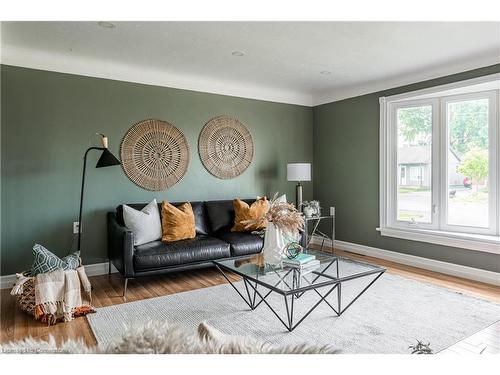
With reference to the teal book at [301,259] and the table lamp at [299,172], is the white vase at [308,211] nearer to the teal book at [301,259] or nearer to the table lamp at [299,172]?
the table lamp at [299,172]

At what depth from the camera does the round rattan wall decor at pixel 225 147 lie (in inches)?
190

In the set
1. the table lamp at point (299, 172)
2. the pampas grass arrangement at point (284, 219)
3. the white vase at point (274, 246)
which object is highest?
the table lamp at point (299, 172)

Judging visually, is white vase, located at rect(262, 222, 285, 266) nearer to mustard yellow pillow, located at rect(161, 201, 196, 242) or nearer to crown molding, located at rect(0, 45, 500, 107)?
mustard yellow pillow, located at rect(161, 201, 196, 242)

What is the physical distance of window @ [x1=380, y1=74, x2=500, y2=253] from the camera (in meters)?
3.96

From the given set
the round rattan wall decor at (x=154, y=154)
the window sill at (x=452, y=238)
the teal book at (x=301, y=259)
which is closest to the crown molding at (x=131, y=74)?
the round rattan wall decor at (x=154, y=154)

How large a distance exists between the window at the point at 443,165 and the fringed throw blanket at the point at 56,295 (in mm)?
3829

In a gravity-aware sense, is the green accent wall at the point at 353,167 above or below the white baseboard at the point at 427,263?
above

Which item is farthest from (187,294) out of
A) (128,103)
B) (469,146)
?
(469,146)

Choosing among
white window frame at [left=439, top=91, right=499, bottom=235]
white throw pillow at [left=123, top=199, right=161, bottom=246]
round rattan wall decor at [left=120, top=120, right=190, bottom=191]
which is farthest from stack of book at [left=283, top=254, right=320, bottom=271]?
white window frame at [left=439, top=91, right=499, bottom=235]

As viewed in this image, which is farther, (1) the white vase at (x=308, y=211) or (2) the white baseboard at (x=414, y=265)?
(1) the white vase at (x=308, y=211)

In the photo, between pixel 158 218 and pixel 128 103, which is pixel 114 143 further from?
pixel 158 218

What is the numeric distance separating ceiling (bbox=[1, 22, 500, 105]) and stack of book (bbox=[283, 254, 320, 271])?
1.96 meters
